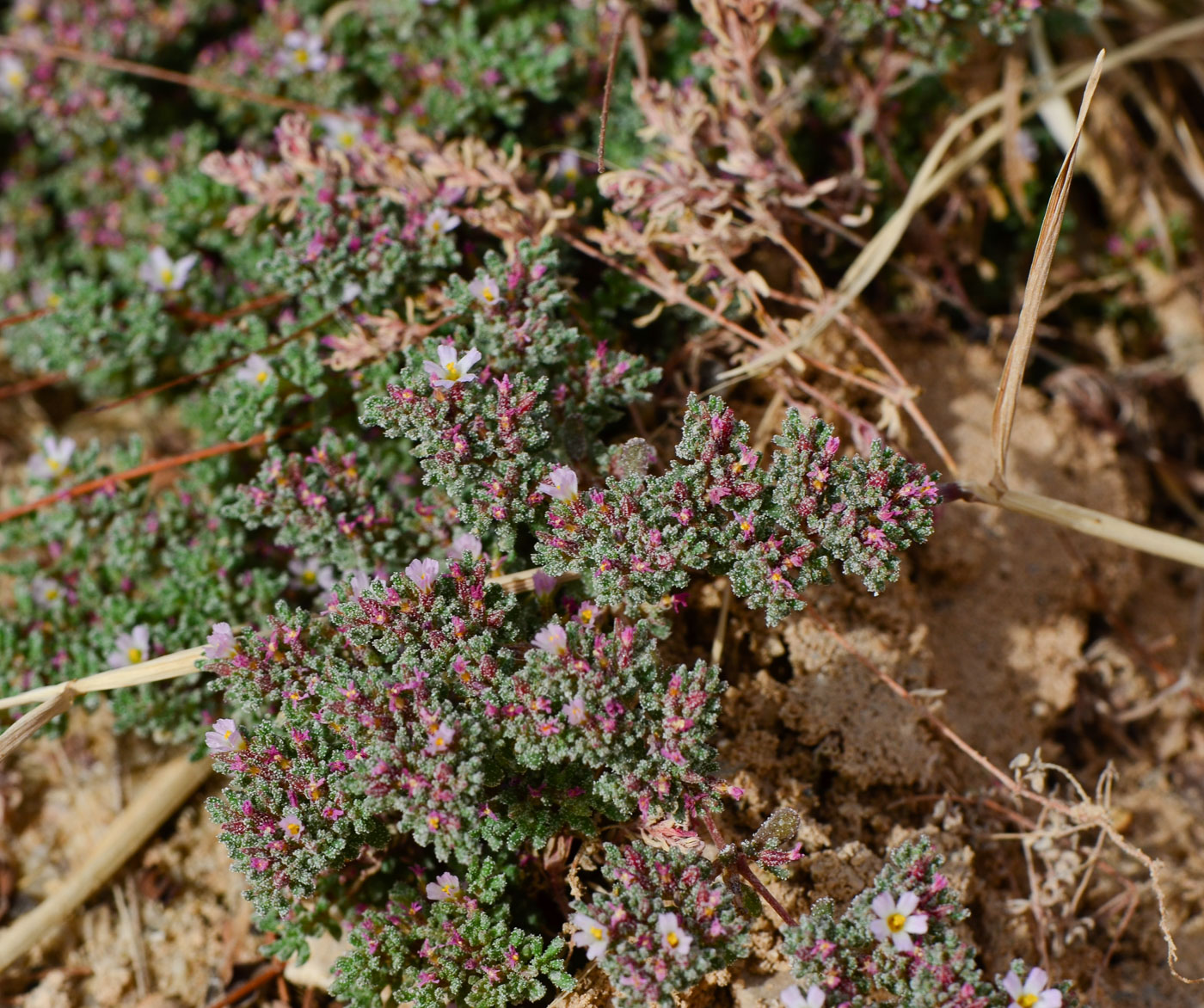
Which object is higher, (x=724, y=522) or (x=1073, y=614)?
(x=724, y=522)

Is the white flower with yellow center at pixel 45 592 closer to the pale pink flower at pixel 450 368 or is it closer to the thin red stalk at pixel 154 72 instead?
the pale pink flower at pixel 450 368

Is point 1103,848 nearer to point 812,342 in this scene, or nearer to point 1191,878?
point 1191,878

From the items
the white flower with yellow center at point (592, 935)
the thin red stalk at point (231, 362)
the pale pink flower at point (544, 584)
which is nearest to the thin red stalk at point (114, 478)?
the thin red stalk at point (231, 362)

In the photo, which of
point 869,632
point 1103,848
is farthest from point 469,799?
point 1103,848

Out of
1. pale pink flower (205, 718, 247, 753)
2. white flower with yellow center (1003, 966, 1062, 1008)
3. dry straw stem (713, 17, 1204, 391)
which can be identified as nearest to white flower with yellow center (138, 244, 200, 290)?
pale pink flower (205, 718, 247, 753)

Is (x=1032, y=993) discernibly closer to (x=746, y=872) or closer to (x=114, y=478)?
(x=746, y=872)
